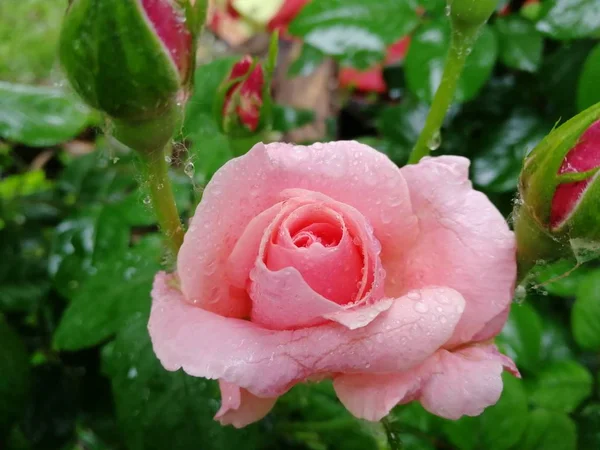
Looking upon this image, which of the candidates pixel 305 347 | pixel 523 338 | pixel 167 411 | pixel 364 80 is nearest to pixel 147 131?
pixel 305 347

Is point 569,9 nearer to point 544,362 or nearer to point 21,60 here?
point 544,362

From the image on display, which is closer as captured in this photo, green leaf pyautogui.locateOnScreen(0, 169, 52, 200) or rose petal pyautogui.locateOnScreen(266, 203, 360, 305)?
rose petal pyautogui.locateOnScreen(266, 203, 360, 305)

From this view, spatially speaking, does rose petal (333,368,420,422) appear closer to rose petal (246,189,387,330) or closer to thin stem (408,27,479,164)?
rose petal (246,189,387,330)

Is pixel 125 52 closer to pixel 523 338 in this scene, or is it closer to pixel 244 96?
pixel 244 96

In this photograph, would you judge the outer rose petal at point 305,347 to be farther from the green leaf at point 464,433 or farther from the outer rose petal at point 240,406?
the green leaf at point 464,433

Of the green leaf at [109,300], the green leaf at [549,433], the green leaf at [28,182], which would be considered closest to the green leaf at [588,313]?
the green leaf at [549,433]

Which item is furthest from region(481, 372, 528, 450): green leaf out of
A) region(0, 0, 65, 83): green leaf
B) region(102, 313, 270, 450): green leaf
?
region(0, 0, 65, 83): green leaf

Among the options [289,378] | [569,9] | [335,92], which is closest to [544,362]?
[569,9]
